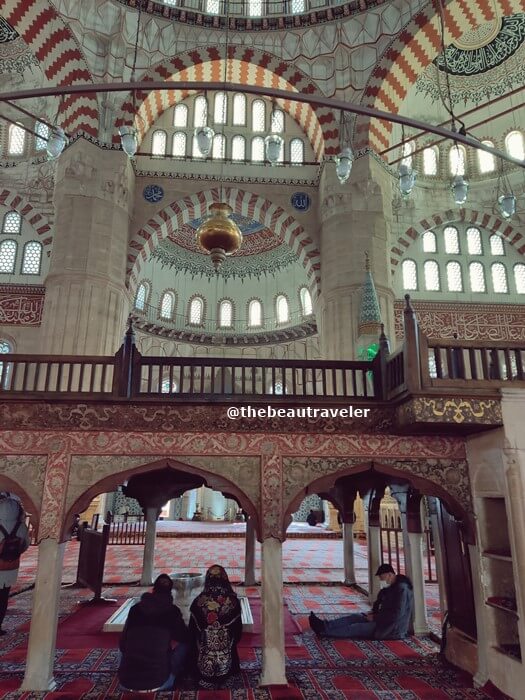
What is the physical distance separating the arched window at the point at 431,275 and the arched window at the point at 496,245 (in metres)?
1.61

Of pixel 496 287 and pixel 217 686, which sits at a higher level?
pixel 496 287

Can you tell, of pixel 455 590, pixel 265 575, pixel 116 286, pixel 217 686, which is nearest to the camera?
pixel 217 686

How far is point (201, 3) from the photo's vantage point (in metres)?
11.7

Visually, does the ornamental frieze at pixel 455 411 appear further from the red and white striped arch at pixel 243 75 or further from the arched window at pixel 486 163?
the arched window at pixel 486 163

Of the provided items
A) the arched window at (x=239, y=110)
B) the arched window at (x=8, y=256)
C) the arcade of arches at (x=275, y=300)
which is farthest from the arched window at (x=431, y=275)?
the arched window at (x=8, y=256)

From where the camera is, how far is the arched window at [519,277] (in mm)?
12922

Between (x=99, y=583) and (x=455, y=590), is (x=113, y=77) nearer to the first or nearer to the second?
(x=99, y=583)

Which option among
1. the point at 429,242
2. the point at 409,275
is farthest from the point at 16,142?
the point at 429,242

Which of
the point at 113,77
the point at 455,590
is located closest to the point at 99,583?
the point at 455,590

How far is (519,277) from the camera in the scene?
13.0 metres

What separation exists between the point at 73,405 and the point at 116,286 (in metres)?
6.12

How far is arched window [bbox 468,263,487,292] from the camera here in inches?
513

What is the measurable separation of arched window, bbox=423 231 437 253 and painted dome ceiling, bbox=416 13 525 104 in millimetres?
3377

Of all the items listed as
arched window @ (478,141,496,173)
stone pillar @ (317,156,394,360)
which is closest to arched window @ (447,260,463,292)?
arched window @ (478,141,496,173)
